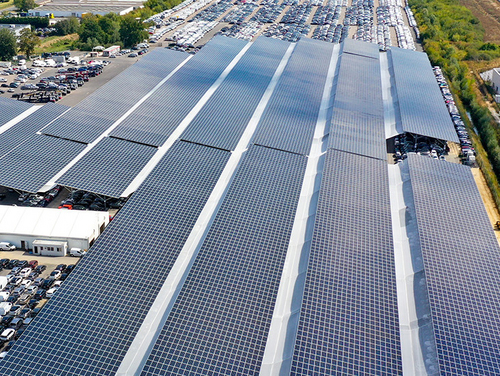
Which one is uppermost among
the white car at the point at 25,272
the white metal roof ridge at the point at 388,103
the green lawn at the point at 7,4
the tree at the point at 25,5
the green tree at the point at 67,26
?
the white metal roof ridge at the point at 388,103

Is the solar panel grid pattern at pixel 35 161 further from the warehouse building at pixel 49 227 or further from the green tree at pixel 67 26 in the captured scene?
the green tree at pixel 67 26

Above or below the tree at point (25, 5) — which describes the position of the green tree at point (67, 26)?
above

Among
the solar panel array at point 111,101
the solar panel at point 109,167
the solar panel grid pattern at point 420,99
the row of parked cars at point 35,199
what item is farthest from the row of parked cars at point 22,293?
the solar panel grid pattern at point 420,99

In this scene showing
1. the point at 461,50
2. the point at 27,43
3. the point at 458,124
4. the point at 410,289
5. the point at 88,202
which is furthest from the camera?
the point at 461,50

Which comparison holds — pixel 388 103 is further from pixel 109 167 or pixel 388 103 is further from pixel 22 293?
pixel 22 293

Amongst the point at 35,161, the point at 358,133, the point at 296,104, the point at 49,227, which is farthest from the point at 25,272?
the point at 296,104
